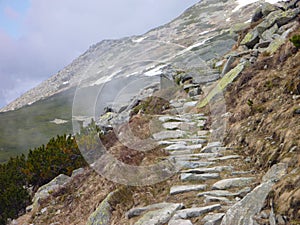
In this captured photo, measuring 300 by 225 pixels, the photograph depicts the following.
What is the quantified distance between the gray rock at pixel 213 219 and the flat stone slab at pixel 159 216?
81 centimetres

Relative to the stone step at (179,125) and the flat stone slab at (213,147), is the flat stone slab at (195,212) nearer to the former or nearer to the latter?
the flat stone slab at (213,147)

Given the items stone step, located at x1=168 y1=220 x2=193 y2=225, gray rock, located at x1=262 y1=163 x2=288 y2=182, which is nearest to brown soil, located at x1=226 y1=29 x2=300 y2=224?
gray rock, located at x1=262 y1=163 x2=288 y2=182

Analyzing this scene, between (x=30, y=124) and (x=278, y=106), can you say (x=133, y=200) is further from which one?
(x=30, y=124)

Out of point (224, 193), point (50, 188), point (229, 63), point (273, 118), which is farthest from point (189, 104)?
point (224, 193)

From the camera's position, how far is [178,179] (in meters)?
8.34

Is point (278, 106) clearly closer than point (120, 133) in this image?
Yes

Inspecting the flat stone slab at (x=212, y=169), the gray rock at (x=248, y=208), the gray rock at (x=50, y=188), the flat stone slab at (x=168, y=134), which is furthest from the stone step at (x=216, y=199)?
the gray rock at (x=50, y=188)

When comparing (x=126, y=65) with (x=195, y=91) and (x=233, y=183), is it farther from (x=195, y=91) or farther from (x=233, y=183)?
(x=233, y=183)

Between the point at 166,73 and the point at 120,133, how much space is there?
14.2m

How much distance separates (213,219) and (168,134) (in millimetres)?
7160

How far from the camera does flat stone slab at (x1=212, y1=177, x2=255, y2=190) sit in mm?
7133

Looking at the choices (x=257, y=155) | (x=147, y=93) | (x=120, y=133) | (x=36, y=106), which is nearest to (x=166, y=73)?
(x=147, y=93)

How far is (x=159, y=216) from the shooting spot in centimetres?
650

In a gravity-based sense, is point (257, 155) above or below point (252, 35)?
below
